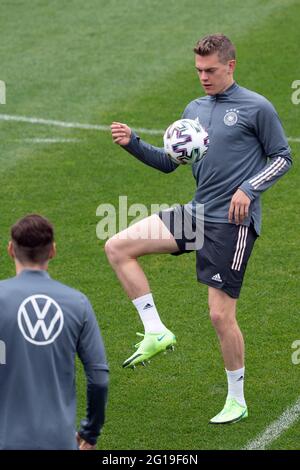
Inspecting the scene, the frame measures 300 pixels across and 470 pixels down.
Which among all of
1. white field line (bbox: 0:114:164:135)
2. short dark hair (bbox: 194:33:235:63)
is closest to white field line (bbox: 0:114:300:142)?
white field line (bbox: 0:114:164:135)

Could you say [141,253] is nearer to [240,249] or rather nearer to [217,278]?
[217,278]

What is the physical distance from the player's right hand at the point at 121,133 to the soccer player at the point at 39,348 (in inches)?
101

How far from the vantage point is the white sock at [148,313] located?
861 cm

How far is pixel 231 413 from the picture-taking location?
27.8 ft

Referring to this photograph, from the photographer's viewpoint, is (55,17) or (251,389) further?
(55,17)

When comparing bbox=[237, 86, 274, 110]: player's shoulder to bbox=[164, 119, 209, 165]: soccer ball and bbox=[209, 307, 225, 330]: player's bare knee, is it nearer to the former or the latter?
Answer: bbox=[164, 119, 209, 165]: soccer ball

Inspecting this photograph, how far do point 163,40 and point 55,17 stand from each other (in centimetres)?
189

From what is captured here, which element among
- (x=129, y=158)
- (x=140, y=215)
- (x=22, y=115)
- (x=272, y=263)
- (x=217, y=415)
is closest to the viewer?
(x=217, y=415)

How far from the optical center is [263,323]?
10062 mm

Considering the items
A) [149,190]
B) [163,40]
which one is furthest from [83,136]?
[163,40]

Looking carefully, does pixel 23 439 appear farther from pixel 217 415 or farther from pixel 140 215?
pixel 140 215

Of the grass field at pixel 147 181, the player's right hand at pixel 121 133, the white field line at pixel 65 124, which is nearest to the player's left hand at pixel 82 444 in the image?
the grass field at pixel 147 181

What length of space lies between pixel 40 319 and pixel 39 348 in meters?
0.15

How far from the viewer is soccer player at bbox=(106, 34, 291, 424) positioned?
8.28m
